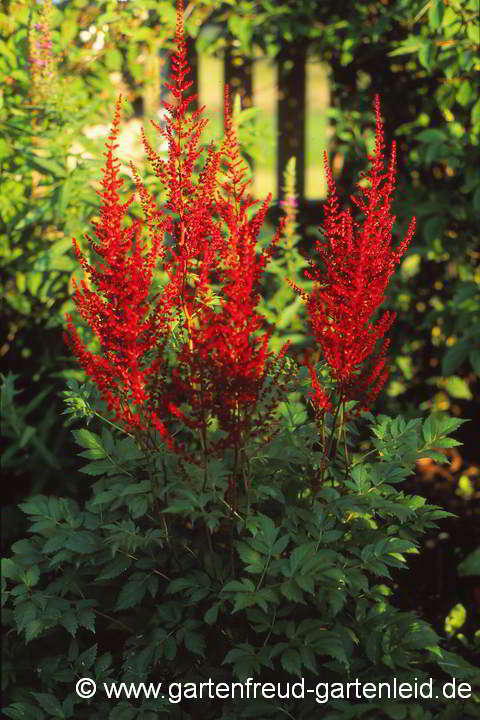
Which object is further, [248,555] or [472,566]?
[472,566]

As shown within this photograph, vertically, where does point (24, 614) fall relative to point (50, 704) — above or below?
above

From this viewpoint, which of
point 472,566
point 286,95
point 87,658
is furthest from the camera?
point 286,95

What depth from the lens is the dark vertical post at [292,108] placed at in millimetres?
4633

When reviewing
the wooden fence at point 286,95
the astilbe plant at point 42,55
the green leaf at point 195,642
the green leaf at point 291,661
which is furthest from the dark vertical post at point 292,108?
the green leaf at point 291,661

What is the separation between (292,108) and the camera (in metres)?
4.92

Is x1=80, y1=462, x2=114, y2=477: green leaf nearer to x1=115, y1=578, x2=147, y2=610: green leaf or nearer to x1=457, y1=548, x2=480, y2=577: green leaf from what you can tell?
x1=115, y1=578, x2=147, y2=610: green leaf

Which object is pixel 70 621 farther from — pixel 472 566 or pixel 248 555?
pixel 472 566

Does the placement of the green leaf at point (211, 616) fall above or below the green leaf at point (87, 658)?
above

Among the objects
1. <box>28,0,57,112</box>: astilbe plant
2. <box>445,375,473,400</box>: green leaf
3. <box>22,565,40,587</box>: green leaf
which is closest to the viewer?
<box>22,565,40,587</box>: green leaf

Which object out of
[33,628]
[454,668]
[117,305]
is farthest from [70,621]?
[454,668]

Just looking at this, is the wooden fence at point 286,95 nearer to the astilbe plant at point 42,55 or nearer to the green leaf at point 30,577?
the astilbe plant at point 42,55

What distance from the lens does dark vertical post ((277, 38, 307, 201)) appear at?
4.63 metres

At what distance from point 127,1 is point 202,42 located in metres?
0.58

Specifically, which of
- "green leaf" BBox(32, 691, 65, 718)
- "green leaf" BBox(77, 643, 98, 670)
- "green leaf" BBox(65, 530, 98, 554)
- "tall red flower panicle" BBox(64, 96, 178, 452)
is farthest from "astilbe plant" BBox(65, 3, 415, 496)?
"green leaf" BBox(32, 691, 65, 718)
